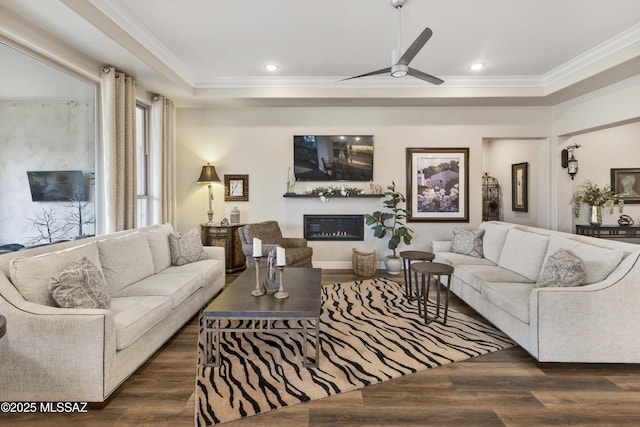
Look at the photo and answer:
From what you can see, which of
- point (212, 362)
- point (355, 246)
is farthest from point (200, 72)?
point (212, 362)

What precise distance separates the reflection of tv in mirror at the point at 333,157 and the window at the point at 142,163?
236cm

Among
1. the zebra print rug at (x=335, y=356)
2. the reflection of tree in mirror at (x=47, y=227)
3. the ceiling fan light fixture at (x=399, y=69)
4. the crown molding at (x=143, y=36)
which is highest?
the crown molding at (x=143, y=36)

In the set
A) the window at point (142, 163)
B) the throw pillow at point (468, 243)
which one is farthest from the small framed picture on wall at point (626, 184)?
the window at point (142, 163)

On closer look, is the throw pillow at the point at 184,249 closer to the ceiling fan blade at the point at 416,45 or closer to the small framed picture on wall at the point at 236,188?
the small framed picture on wall at the point at 236,188

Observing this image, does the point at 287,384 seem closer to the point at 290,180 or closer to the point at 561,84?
the point at 290,180

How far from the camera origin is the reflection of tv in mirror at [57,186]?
3.24m

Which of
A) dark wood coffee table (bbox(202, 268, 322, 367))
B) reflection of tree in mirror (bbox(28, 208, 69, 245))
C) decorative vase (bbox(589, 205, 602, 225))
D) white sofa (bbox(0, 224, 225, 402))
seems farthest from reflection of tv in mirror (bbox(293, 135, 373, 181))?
decorative vase (bbox(589, 205, 602, 225))

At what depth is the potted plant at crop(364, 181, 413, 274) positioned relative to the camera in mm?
5484

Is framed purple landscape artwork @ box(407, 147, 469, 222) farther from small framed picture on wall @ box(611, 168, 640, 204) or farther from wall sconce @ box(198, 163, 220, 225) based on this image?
wall sconce @ box(198, 163, 220, 225)

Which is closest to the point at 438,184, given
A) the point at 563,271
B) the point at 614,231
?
the point at 614,231

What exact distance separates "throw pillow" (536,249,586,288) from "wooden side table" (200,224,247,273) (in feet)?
13.5

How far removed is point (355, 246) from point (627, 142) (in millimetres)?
5264

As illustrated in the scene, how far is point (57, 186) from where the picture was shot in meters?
3.47

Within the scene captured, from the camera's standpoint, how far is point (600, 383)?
236cm
